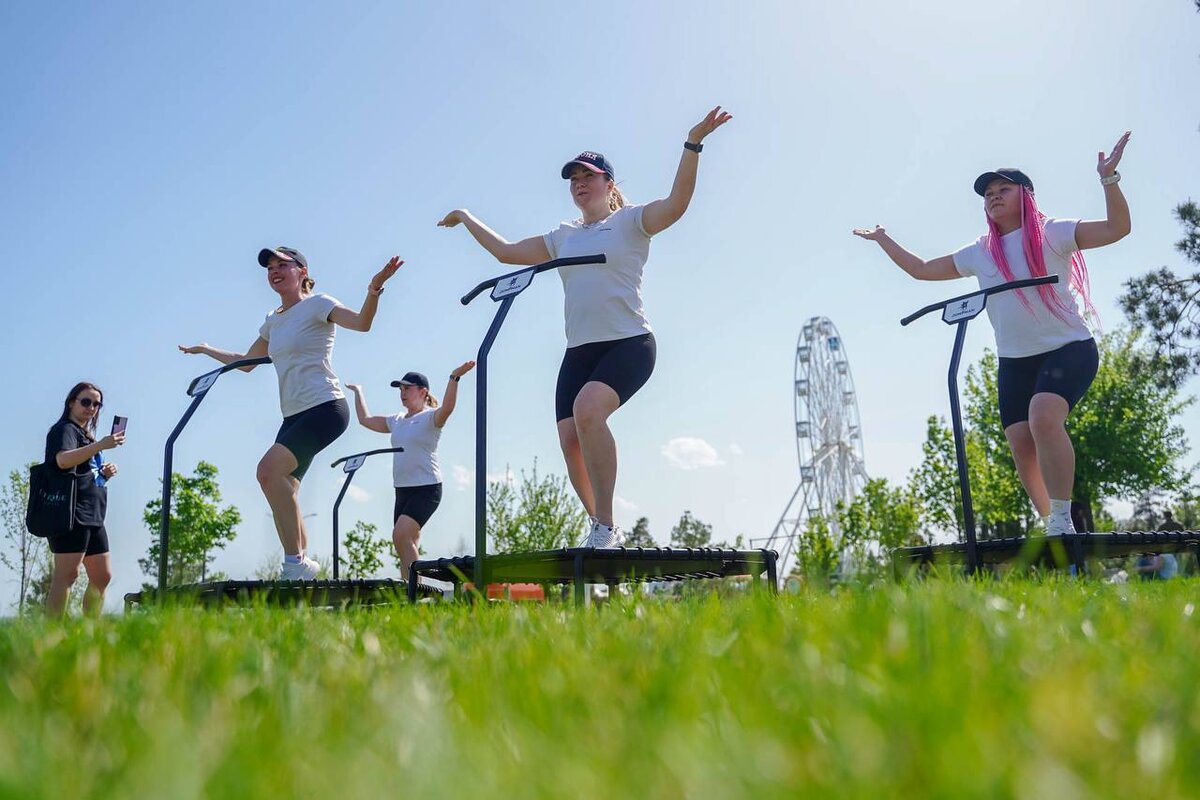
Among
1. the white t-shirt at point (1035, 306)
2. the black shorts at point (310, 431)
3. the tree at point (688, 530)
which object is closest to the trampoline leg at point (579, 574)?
the black shorts at point (310, 431)

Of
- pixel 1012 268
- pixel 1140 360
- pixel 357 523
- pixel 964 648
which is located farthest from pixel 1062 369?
pixel 357 523

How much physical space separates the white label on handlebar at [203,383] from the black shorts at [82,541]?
1.56 meters

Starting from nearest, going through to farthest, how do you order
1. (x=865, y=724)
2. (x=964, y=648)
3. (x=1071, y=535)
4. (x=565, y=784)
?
1. (x=565, y=784)
2. (x=865, y=724)
3. (x=964, y=648)
4. (x=1071, y=535)

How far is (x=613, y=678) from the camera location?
1.61 m

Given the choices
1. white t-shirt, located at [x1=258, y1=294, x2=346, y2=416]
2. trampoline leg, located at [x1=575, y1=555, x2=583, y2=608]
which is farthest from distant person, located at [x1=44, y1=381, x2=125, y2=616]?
trampoline leg, located at [x1=575, y1=555, x2=583, y2=608]

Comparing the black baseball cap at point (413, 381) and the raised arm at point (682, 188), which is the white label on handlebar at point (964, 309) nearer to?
the raised arm at point (682, 188)

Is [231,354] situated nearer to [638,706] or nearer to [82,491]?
[82,491]

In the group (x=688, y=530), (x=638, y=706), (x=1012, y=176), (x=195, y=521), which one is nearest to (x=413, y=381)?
(x=1012, y=176)

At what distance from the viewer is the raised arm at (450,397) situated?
337 inches

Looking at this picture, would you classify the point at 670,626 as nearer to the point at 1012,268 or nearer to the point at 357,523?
the point at 1012,268

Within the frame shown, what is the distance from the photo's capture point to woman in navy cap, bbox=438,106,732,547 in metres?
5.36

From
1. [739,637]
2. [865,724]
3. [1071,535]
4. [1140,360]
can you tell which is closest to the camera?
[865,724]

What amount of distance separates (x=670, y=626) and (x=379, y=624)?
0.99 meters

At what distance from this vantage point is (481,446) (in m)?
4.96
